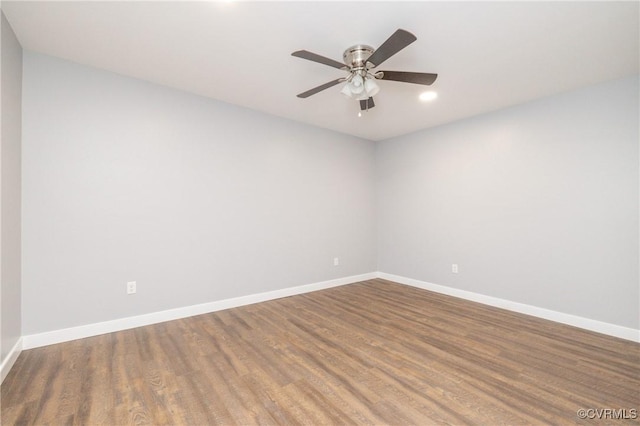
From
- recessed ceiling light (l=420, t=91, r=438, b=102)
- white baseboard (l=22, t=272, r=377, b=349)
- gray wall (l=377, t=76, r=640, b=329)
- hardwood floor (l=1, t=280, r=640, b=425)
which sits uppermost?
recessed ceiling light (l=420, t=91, r=438, b=102)

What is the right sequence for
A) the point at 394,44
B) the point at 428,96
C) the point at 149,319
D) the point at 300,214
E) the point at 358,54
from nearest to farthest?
the point at 394,44 → the point at 358,54 → the point at 149,319 → the point at 428,96 → the point at 300,214

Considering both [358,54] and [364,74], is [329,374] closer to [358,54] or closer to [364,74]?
[364,74]

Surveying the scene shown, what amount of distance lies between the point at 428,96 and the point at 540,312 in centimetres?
278

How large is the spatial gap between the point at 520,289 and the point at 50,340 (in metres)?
4.91

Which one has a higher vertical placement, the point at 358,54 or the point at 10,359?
the point at 358,54

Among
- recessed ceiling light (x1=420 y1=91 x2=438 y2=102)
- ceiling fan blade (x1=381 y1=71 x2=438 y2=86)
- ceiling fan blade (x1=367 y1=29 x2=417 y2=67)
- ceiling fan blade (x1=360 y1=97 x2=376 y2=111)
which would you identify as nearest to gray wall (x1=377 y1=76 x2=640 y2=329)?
recessed ceiling light (x1=420 y1=91 x2=438 y2=102)

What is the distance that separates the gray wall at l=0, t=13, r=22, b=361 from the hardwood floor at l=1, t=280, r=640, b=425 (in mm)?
379

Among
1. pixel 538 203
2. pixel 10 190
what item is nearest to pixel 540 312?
pixel 538 203

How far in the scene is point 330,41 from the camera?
225 cm

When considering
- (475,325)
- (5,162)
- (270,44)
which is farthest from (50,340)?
(475,325)

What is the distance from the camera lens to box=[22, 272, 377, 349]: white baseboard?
2.53 metres

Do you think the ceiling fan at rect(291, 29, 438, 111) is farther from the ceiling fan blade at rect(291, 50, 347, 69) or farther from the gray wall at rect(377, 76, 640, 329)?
the gray wall at rect(377, 76, 640, 329)

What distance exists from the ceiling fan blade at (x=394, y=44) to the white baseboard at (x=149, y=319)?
306cm

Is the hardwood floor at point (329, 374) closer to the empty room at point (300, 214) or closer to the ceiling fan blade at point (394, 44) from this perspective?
the empty room at point (300, 214)
